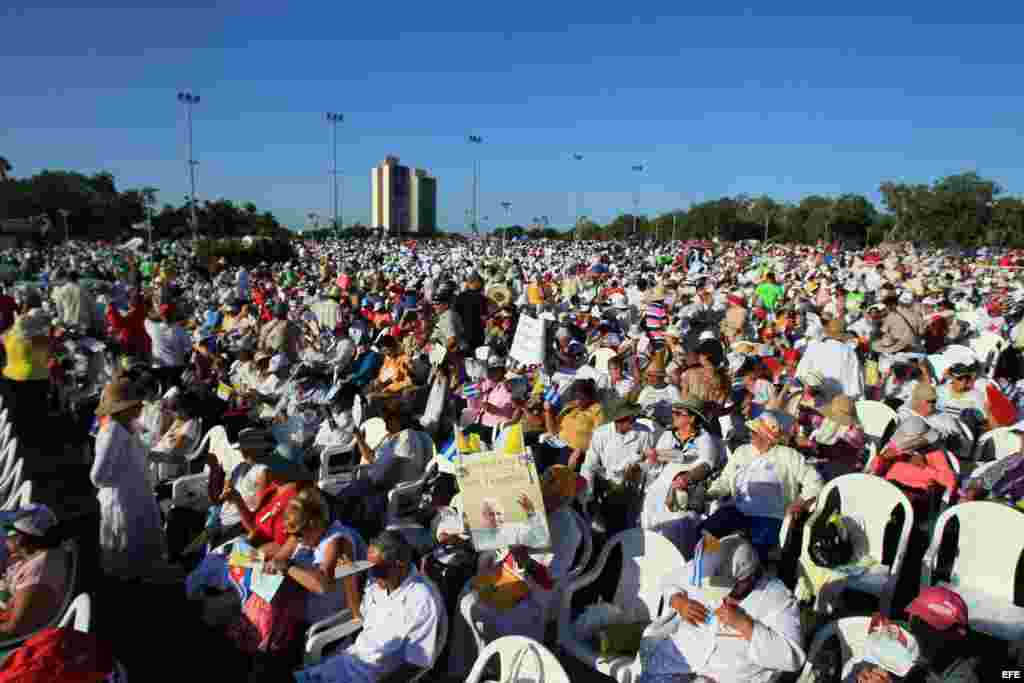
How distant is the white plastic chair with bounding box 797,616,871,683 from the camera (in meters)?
2.69

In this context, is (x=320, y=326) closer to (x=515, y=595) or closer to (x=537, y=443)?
(x=537, y=443)

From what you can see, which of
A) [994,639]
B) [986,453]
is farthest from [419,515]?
[986,453]

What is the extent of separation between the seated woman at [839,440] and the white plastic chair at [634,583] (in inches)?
82.0

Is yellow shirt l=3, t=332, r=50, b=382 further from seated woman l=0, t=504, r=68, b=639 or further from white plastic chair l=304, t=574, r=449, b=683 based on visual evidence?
white plastic chair l=304, t=574, r=449, b=683

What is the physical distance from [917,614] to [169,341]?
312 inches

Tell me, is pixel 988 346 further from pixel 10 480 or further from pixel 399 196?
pixel 399 196

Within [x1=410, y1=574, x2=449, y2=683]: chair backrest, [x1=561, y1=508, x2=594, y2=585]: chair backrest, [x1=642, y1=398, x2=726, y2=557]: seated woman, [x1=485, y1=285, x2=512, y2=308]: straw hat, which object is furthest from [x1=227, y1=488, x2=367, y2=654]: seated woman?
[x1=485, y1=285, x2=512, y2=308]: straw hat

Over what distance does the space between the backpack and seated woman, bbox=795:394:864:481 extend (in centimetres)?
444

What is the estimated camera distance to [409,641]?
2.96m

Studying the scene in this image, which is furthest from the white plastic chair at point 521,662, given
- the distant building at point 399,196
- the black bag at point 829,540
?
the distant building at point 399,196

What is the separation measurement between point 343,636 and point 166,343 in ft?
19.8

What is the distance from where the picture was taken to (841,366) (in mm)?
6469

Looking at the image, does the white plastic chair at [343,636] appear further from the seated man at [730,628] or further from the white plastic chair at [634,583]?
the seated man at [730,628]

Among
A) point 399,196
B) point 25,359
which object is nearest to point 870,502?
point 25,359
